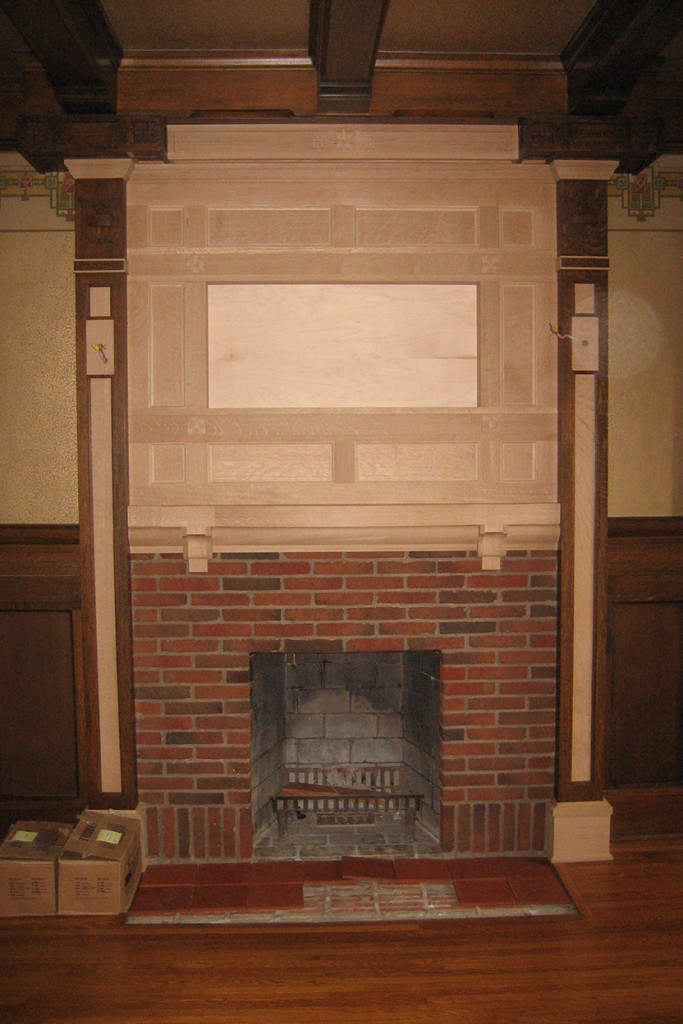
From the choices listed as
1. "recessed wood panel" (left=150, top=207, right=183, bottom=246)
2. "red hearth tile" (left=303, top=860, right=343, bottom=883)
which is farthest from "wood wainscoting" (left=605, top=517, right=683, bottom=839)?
"recessed wood panel" (left=150, top=207, right=183, bottom=246)

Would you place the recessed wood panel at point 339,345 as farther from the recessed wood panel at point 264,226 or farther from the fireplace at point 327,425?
the recessed wood panel at point 264,226

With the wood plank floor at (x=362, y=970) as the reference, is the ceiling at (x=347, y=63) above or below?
above

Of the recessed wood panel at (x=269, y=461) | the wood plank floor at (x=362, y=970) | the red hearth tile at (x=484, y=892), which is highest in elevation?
the recessed wood panel at (x=269, y=461)

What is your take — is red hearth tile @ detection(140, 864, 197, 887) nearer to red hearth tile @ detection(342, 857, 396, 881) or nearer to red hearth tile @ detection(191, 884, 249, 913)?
red hearth tile @ detection(191, 884, 249, 913)

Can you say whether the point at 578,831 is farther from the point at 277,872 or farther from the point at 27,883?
the point at 27,883

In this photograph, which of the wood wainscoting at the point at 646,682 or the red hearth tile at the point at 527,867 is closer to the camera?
the red hearth tile at the point at 527,867

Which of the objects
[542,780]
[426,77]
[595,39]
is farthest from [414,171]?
[542,780]

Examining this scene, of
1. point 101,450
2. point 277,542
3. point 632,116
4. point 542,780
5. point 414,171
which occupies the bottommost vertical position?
point 542,780

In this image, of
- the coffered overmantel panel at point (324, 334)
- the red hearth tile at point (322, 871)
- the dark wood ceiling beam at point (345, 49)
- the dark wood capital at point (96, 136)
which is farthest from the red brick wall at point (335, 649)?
the dark wood ceiling beam at point (345, 49)

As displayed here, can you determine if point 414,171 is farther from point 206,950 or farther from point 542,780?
point 206,950

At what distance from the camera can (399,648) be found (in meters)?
2.69

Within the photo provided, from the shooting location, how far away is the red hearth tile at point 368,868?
2615mm

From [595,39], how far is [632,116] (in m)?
0.42

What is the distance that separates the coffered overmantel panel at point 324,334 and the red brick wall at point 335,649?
122 mm
